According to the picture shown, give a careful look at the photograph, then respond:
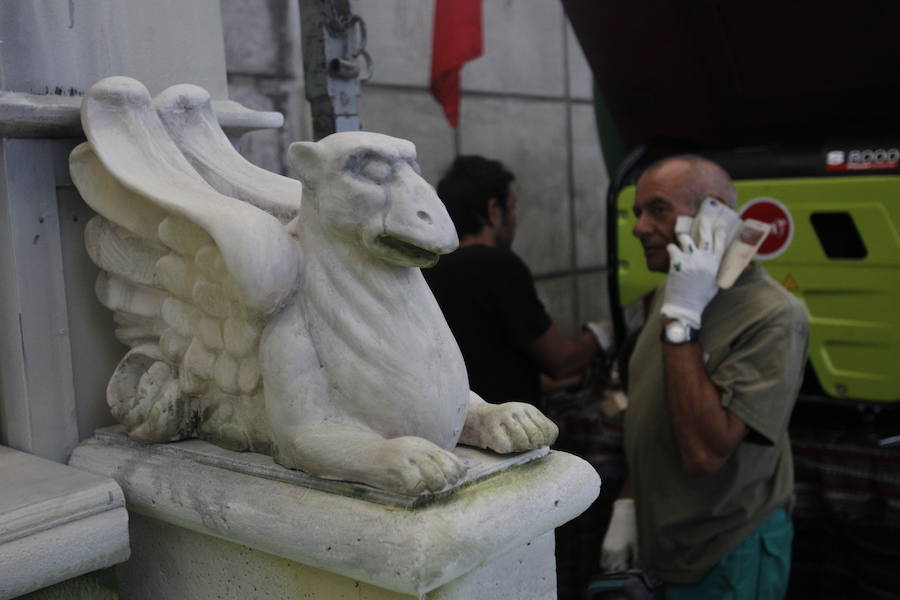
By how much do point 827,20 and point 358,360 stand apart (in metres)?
1.88

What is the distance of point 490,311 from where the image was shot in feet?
7.91

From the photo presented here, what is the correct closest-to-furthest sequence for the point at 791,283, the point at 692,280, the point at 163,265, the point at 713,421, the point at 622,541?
the point at 163,265, the point at 713,421, the point at 692,280, the point at 622,541, the point at 791,283

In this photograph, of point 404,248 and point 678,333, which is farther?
point 678,333

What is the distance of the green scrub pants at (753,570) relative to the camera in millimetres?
1924

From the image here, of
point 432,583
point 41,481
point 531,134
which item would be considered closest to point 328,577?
point 432,583

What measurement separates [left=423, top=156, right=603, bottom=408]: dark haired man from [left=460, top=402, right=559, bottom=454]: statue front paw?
4.44ft

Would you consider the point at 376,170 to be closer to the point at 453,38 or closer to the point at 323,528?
the point at 323,528

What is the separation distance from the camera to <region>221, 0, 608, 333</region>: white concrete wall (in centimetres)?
251

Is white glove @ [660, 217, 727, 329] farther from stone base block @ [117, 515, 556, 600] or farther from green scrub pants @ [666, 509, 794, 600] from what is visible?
stone base block @ [117, 515, 556, 600]

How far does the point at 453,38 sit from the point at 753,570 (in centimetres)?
183

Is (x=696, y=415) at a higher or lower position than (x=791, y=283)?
lower

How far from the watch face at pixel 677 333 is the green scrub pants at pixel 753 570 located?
440mm

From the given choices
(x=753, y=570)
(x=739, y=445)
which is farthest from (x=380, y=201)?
(x=753, y=570)

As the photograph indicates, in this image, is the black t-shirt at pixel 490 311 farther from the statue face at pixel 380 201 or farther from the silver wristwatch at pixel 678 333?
the statue face at pixel 380 201
